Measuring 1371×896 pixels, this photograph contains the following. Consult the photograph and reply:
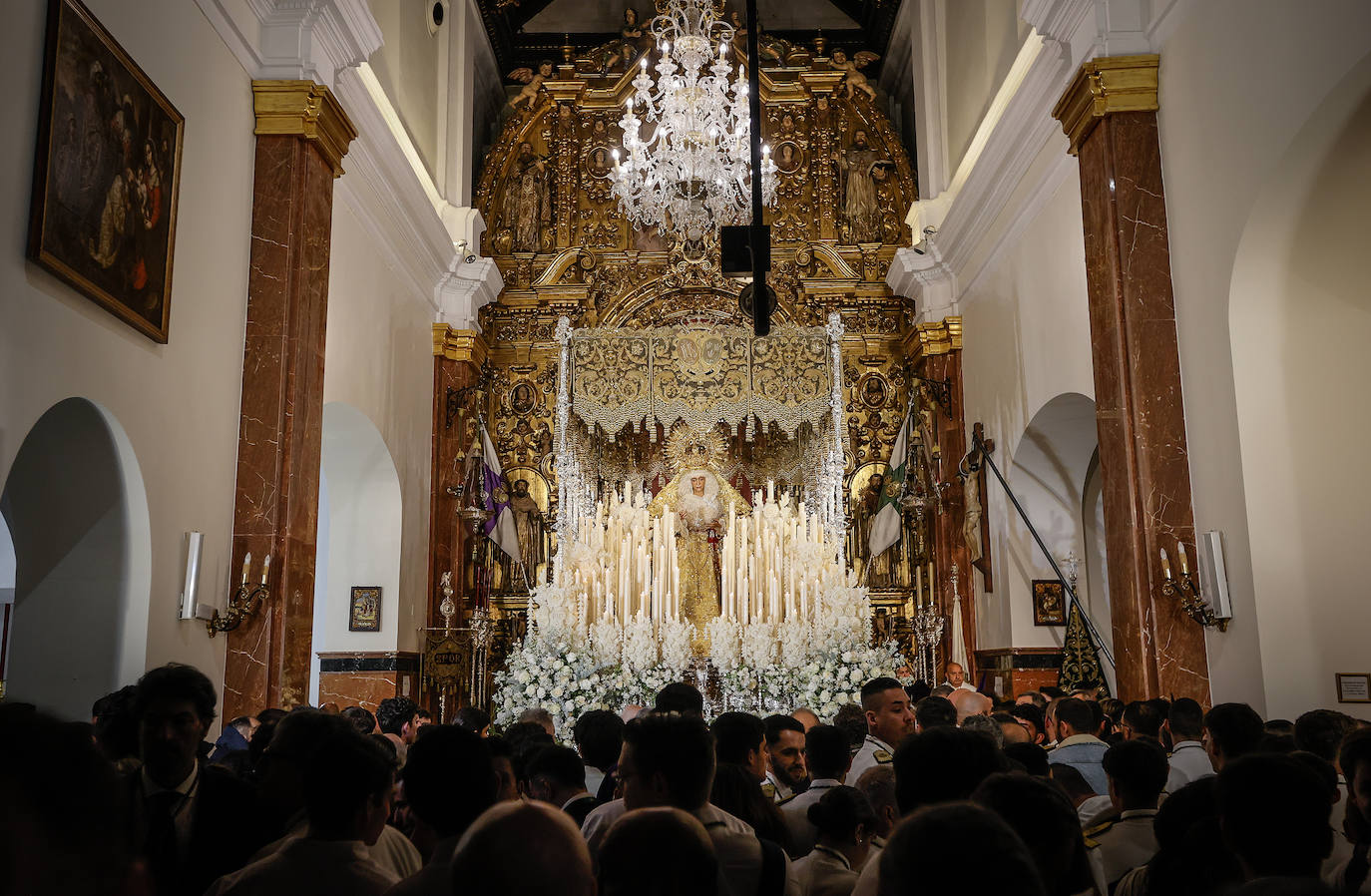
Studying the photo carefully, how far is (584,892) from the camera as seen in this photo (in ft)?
6.24

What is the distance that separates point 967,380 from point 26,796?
13184mm

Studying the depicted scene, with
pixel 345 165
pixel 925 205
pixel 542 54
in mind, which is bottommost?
pixel 345 165

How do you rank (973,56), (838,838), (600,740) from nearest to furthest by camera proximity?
1. (838,838)
2. (600,740)
3. (973,56)

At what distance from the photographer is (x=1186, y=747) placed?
5465 mm

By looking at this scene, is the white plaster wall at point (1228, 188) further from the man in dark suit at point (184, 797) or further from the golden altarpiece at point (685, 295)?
the golden altarpiece at point (685, 295)

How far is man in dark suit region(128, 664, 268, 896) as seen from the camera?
3.24 metres

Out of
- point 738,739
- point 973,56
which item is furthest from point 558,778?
point 973,56

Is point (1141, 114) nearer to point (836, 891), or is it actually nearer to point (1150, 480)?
point (1150, 480)

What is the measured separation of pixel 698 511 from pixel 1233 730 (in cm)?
987

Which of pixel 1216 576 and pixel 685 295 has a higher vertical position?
pixel 685 295

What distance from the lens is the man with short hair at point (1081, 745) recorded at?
5.61 metres

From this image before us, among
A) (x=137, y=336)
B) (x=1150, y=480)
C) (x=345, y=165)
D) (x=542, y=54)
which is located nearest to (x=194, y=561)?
(x=137, y=336)

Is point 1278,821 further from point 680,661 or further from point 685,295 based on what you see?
point 685,295

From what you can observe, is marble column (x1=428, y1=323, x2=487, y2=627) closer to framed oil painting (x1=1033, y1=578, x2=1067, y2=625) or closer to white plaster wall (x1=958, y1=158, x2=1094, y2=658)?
white plaster wall (x1=958, y1=158, x2=1094, y2=658)
